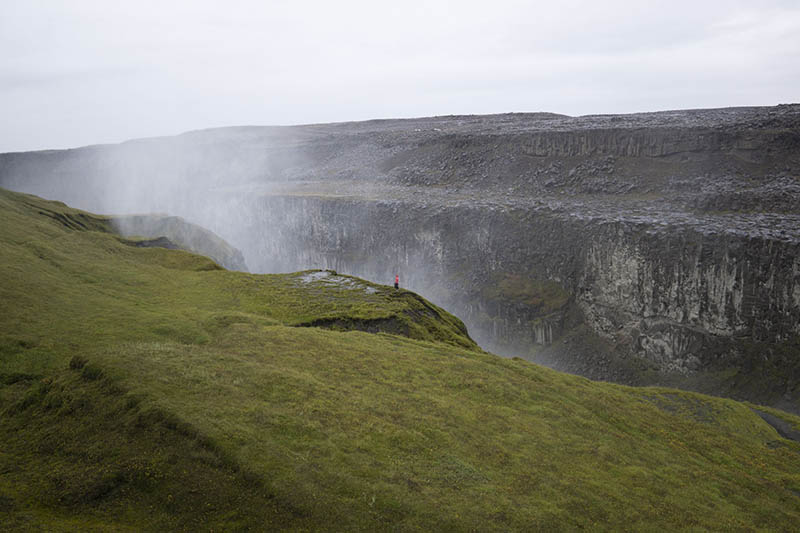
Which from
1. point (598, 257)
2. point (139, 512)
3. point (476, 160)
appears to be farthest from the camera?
point (476, 160)

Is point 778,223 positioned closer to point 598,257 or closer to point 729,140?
point 598,257

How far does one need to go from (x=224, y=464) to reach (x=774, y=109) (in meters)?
93.1

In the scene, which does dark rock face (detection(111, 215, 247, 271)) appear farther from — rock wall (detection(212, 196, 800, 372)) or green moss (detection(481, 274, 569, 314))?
green moss (detection(481, 274, 569, 314))

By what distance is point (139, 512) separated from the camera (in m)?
13.1

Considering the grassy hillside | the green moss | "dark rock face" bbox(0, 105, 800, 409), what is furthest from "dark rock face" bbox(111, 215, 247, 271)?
the green moss

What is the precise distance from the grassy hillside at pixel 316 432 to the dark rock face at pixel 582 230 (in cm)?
1685

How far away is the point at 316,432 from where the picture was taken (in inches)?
686

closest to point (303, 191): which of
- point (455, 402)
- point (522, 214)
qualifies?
point (522, 214)

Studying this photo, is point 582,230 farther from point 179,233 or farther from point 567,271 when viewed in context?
point 179,233

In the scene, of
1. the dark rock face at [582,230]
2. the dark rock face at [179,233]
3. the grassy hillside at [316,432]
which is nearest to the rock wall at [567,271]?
the dark rock face at [582,230]

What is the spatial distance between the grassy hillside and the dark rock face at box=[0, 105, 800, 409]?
16.9 m

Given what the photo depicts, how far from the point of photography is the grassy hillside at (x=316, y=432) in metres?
14.0

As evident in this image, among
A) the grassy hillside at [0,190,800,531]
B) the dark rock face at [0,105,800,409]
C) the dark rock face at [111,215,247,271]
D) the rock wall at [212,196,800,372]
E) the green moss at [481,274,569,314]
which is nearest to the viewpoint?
the grassy hillside at [0,190,800,531]

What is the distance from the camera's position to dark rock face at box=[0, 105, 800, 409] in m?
48.9
